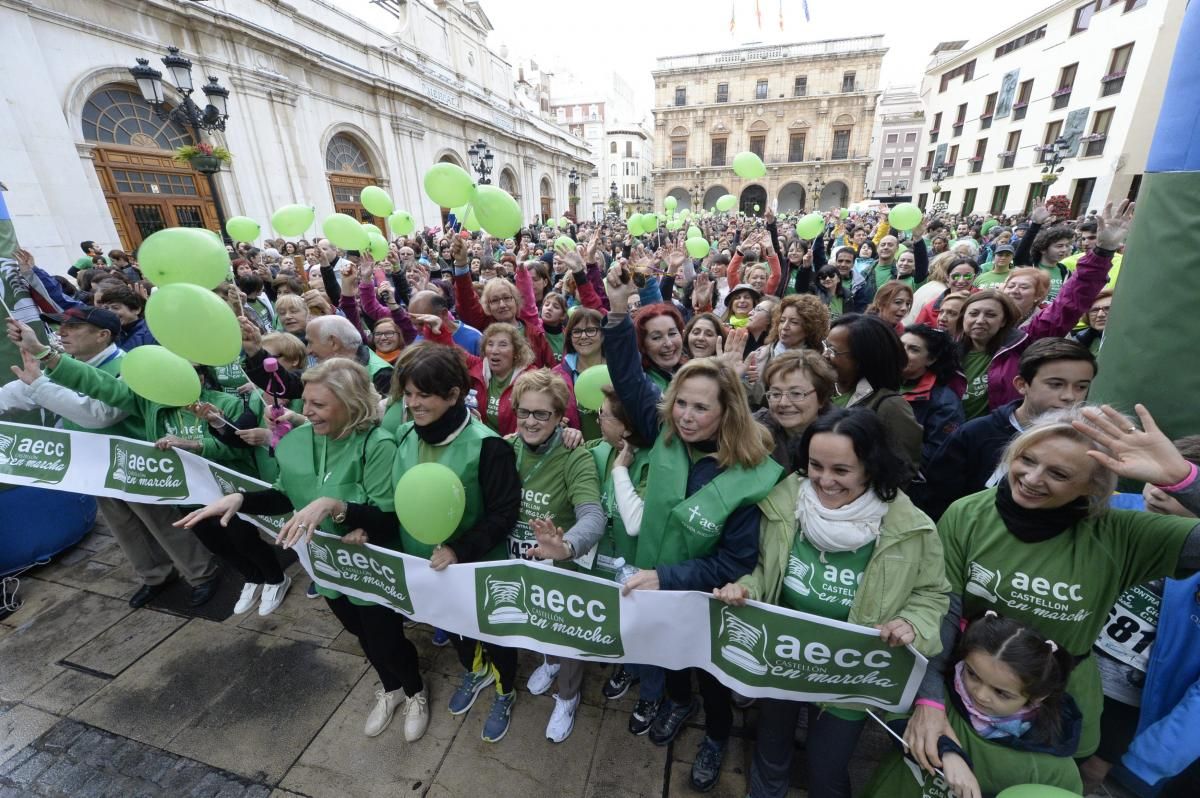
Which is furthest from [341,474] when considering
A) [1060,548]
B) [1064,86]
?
[1064,86]

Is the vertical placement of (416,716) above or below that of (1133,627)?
below

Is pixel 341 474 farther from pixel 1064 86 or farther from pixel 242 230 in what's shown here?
pixel 1064 86

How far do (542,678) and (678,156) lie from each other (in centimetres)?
5384

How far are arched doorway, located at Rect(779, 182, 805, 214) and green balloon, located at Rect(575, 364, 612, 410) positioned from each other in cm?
5204

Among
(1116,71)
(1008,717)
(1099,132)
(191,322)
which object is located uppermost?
(1116,71)

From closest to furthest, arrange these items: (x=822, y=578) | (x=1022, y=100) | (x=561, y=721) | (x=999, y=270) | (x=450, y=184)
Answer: (x=822, y=578)
(x=561, y=721)
(x=450, y=184)
(x=999, y=270)
(x=1022, y=100)

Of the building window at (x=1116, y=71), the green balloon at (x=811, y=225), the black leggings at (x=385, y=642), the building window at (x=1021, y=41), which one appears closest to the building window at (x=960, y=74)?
the building window at (x=1021, y=41)

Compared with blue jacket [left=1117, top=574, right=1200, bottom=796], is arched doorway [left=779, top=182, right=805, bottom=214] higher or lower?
higher

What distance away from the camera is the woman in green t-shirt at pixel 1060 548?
1.52 m

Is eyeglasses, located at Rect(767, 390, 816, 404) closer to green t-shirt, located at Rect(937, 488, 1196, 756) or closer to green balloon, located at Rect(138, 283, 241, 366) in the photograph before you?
green t-shirt, located at Rect(937, 488, 1196, 756)

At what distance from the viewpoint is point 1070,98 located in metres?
20.4

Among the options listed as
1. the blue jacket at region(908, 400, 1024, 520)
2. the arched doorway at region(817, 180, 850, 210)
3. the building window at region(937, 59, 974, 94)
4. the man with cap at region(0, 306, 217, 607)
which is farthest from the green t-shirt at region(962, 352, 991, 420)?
the arched doorway at region(817, 180, 850, 210)

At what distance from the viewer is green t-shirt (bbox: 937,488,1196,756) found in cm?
156

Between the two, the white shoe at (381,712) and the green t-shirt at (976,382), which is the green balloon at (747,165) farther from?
the white shoe at (381,712)
